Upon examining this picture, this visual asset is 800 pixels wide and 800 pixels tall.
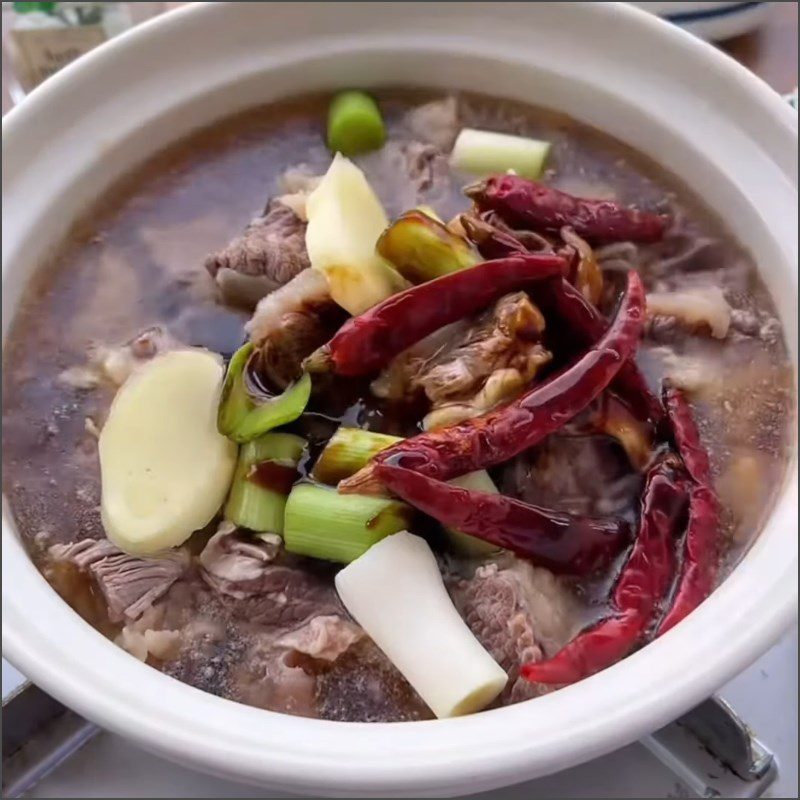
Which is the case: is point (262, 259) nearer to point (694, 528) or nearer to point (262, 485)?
point (262, 485)

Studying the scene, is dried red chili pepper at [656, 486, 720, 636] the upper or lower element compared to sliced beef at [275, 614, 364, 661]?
lower

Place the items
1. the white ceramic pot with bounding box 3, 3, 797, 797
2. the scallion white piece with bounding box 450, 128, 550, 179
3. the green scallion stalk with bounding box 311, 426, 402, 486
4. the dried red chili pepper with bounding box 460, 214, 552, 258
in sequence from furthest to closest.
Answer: the scallion white piece with bounding box 450, 128, 550, 179, the dried red chili pepper with bounding box 460, 214, 552, 258, the green scallion stalk with bounding box 311, 426, 402, 486, the white ceramic pot with bounding box 3, 3, 797, 797

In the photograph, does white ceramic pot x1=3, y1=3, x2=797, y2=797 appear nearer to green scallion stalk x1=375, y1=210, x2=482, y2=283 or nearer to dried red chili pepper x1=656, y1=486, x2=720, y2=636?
dried red chili pepper x1=656, y1=486, x2=720, y2=636

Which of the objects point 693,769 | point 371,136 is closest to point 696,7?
point 371,136

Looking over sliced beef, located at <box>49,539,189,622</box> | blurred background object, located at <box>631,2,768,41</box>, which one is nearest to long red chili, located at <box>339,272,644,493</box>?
sliced beef, located at <box>49,539,189,622</box>

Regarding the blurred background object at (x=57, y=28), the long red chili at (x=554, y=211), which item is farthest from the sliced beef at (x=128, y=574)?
the blurred background object at (x=57, y=28)

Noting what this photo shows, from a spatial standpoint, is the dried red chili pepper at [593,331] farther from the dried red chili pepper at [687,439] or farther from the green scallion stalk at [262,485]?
the green scallion stalk at [262,485]

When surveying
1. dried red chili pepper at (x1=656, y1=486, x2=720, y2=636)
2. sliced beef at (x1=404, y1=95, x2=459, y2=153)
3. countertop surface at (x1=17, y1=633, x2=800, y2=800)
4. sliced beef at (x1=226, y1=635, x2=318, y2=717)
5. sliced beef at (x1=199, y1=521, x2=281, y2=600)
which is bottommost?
countertop surface at (x1=17, y1=633, x2=800, y2=800)
